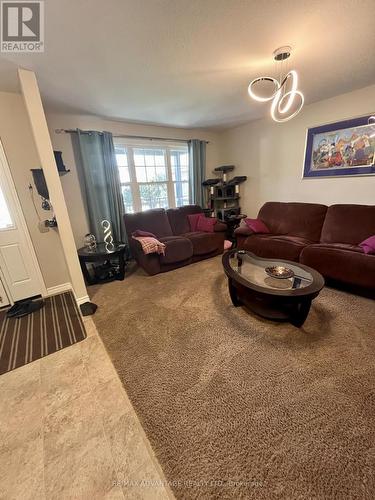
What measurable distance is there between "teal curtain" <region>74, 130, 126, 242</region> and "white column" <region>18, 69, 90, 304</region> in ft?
3.63

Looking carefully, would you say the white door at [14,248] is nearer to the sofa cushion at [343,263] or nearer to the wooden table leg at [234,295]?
the wooden table leg at [234,295]

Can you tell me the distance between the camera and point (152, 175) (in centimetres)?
391

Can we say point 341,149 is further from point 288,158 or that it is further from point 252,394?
point 252,394

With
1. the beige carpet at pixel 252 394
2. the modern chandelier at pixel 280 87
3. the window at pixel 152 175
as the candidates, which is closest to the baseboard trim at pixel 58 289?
the beige carpet at pixel 252 394

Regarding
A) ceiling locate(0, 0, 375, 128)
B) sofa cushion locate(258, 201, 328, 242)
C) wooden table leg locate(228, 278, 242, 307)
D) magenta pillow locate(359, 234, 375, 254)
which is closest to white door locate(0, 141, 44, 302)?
ceiling locate(0, 0, 375, 128)

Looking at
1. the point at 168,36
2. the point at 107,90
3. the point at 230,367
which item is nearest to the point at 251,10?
the point at 168,36

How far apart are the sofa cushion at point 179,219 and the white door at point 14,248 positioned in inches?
85.1

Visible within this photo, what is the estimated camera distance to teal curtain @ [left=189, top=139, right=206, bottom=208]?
414cm

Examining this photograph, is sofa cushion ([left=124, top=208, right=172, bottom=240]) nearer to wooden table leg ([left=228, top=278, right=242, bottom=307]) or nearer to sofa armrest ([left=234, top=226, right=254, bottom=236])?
sofa armrest ([left=234, top=226, right=254, bottom=236])

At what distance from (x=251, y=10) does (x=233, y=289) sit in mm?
2111

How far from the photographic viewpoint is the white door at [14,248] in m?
2.37

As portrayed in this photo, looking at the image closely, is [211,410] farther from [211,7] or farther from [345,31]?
[345,31]

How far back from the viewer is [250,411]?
1204 mm

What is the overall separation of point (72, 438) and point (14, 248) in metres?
2.25
